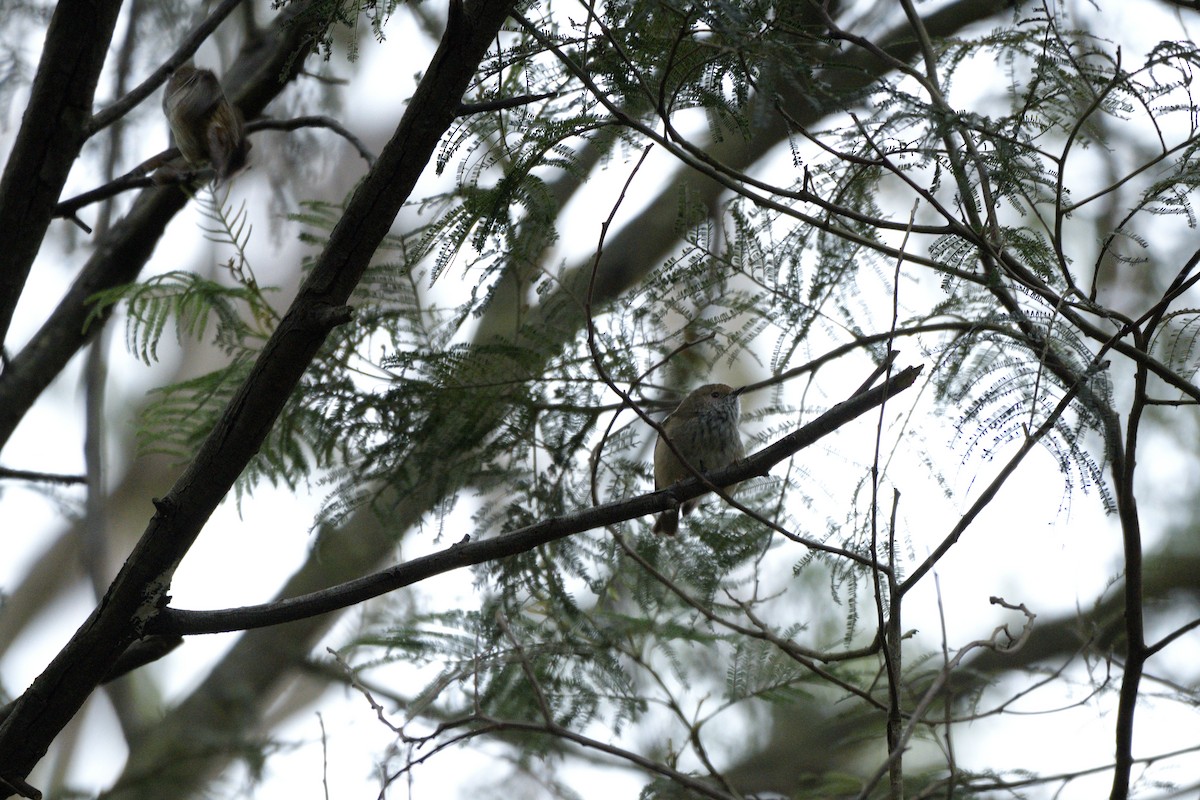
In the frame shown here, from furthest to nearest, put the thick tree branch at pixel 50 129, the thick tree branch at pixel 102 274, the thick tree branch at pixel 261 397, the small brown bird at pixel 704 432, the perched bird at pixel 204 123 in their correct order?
the small brown bird at pixel 704 432 < the thick tree branch at pixel 102 274 < the perched bird at pixel 204 123 < the thick tree branch at pixel 50 129 < the thick tree branch at pixel 261 397

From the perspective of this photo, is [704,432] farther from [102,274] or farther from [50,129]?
[50,129]

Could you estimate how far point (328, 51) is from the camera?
2.93 meters

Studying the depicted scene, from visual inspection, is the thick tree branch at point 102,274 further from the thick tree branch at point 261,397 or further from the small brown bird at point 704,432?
the small brown bird at point 704,432

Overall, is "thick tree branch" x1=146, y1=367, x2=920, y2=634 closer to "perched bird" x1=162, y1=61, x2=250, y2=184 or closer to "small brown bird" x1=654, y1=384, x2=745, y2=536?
"perched bird" x1=162, y1=61, x2=250, y2=184

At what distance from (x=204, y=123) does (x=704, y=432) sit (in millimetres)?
2494

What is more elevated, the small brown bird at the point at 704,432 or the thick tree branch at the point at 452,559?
the small brown bird at the point at 704,432

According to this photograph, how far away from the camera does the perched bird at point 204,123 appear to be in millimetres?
3553

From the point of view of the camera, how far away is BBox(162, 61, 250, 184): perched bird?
11.7ft

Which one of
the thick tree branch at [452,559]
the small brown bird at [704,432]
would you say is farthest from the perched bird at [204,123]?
the small brown bird at [704,432]

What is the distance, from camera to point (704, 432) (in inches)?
191

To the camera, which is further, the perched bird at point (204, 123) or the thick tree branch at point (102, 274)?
the thick tree branch at point (102, 274)

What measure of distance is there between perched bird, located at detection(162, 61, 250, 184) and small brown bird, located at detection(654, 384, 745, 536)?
218 cm

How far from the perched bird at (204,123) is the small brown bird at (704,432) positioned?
2.18m

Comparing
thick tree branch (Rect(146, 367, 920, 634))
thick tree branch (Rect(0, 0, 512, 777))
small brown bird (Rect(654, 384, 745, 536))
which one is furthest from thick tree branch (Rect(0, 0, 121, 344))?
small brown bird (Rect(654, 384, 745, 536))
